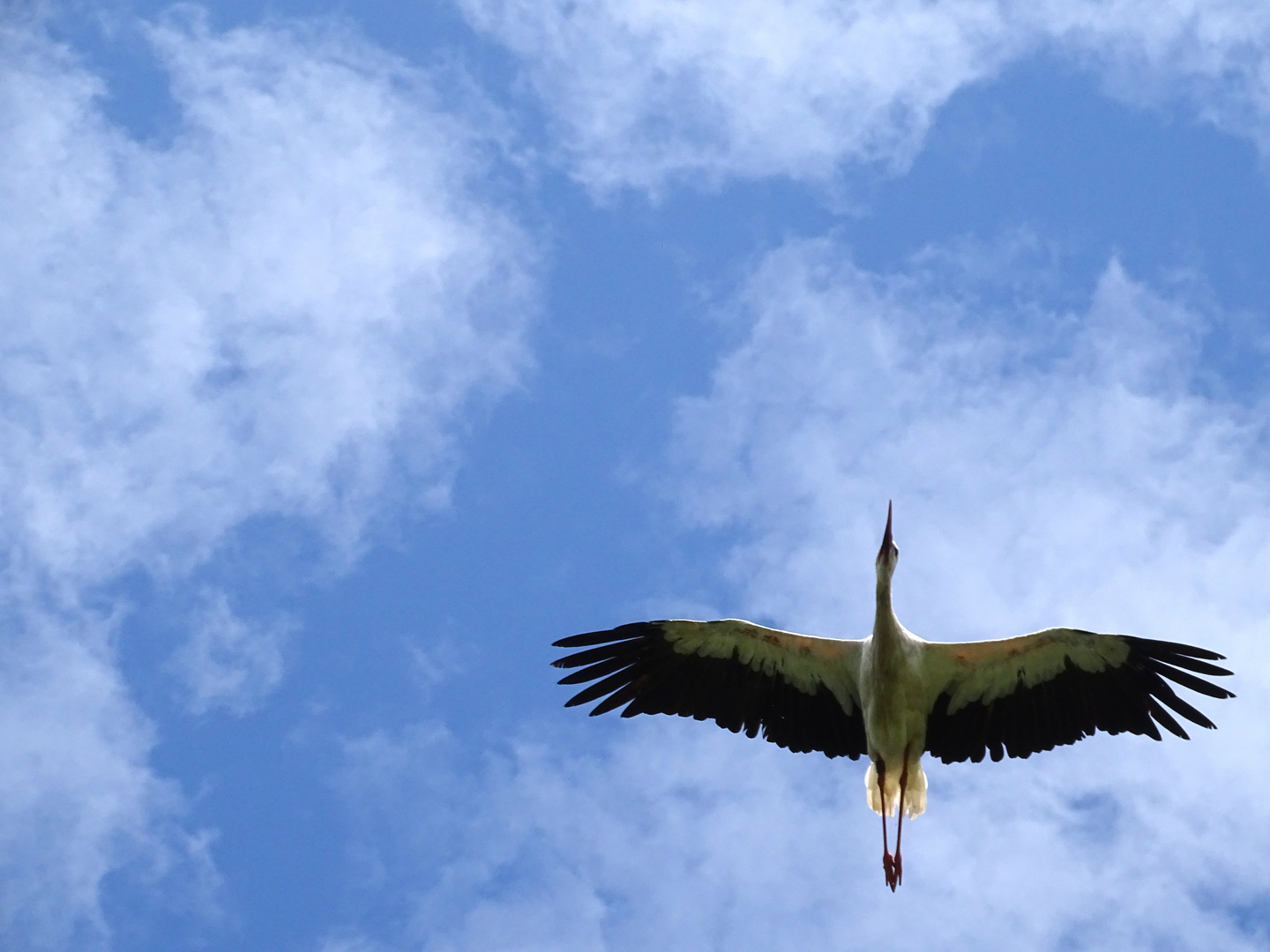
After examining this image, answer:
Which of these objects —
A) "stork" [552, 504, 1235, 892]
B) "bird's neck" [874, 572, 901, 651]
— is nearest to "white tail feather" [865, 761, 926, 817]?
"stork" [552, 504, 1235, 892]

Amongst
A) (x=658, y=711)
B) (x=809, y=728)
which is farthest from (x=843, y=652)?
(x=658, y=711)

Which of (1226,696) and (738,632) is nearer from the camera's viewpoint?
(1226,696)

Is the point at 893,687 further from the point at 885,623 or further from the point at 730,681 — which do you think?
the point at 730,681

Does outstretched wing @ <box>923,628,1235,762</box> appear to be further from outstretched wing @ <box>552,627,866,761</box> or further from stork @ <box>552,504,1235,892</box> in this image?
outstretched wing @ <box>552,627,866,761</box>

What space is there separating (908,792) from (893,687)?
3.49ft

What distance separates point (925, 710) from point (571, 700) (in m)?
3.07

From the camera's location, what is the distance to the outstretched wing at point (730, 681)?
1523 cm

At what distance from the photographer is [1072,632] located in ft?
48.2

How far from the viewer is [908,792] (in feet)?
49.3

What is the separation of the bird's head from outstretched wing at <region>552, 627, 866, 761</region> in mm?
988

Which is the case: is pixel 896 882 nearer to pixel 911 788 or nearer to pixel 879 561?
pixel 911 788

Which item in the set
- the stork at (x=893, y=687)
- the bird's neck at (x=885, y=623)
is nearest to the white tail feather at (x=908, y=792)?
the stork at (x=893, y=687)

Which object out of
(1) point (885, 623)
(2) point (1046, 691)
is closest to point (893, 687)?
(1) point (885, 623)

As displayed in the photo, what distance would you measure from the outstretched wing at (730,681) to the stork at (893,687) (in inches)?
0.4
